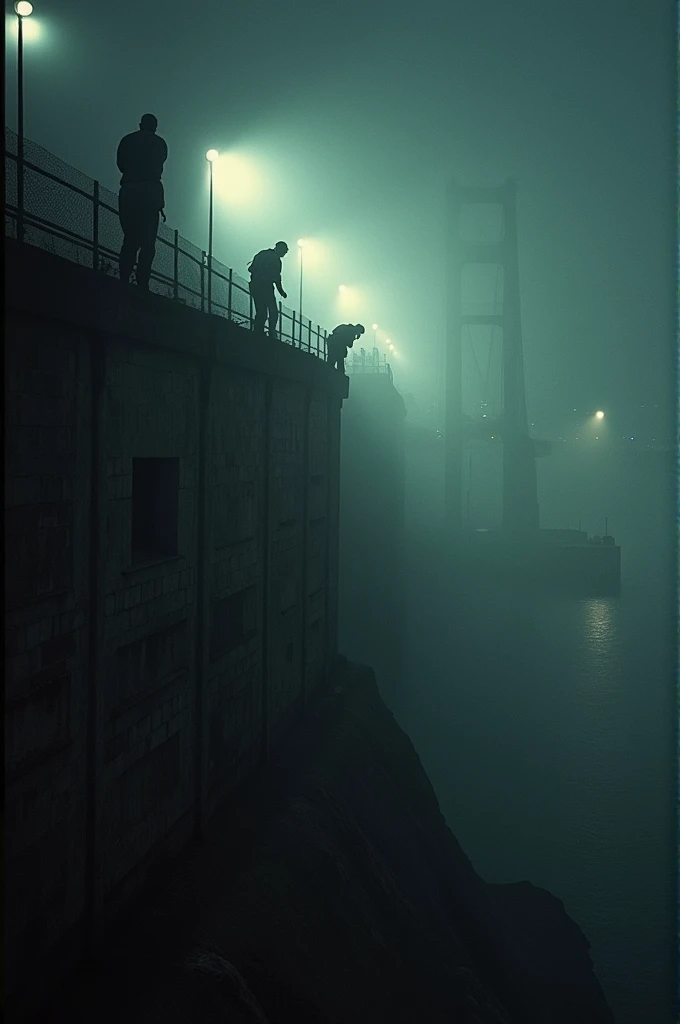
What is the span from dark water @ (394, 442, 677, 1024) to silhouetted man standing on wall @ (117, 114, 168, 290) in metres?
17.8

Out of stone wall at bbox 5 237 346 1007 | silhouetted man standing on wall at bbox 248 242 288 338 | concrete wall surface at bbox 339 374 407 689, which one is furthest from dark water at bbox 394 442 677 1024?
silhouetted man standing on wall at bbox 248 242 288 338

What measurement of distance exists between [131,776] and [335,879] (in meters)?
4.07

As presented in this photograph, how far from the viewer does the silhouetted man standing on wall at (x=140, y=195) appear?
1182 centimetres

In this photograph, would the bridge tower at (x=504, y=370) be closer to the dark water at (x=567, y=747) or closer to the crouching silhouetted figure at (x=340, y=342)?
the dark water at (x=567, y=747)

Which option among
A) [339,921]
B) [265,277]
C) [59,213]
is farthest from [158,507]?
[265,277]

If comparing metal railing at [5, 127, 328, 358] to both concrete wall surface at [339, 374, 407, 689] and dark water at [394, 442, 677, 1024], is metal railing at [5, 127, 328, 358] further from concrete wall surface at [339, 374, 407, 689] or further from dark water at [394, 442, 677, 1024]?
concrete wall surface at [339, 374, 407, 689]

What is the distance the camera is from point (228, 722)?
47.6 feet

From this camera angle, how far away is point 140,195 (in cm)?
1181

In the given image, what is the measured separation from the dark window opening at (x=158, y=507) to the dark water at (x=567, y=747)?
603 inches

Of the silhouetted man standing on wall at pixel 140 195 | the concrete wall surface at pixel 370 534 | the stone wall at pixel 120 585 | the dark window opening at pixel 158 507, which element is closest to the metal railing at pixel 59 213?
the silhouetted man standing on wall at pixel 140 195

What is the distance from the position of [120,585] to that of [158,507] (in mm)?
1893

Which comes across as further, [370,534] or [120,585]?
[370,534]

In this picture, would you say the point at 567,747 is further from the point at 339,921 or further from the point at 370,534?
the point at 339,921

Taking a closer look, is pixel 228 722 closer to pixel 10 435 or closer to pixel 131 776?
pixel 131 776
